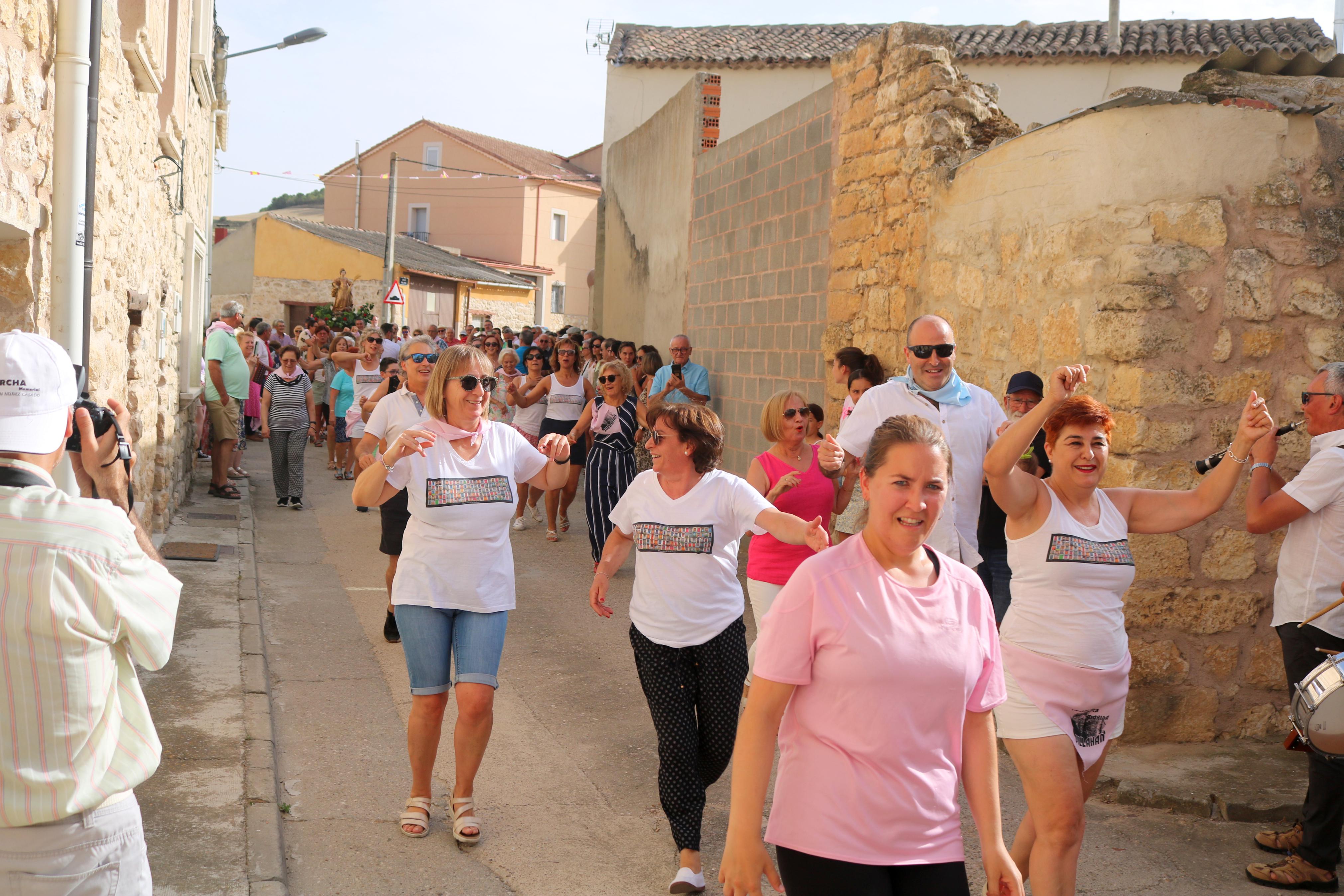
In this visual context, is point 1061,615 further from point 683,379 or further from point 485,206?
point 485,206

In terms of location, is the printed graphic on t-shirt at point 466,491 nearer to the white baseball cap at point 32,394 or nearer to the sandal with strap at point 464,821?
the sandal with strap at point 464,821

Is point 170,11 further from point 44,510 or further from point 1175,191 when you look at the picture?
point 44,510

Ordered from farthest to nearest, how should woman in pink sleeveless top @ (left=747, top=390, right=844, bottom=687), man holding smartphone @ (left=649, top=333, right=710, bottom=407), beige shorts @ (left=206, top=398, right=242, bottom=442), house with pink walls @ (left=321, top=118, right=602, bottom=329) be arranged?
house with pink walls @ (left=321, top=118, right=602, bottom=329)
beige shorts @ (left=206, top=398, right=242, bottom=442)
man holding smartphone @ (left=649, top=333, right=710, bottom=407)
woman in pink sleeveless top @ (left=747, top=390, right=844, bottom=687)

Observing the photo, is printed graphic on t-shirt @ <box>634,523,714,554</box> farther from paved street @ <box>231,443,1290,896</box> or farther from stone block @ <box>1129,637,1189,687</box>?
stone block @ <box>1129,637,1189,687</box>

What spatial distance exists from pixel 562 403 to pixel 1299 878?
26.1 ft

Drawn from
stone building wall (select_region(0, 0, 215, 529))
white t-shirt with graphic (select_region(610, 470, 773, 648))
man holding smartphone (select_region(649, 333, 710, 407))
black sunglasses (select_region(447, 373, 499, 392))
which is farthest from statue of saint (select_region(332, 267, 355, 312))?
white t-shirt with graphic (select_region(610, 470, 773, 648))

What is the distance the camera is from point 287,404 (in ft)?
40.2

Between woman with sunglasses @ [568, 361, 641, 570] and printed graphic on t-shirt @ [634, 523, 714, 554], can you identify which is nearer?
printed graphic on t-shirt @ [634, 523, 714, 554]

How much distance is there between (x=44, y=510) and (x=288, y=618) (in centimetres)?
578

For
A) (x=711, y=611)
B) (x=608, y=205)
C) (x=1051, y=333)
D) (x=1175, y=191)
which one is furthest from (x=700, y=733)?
(x=608, y=205)

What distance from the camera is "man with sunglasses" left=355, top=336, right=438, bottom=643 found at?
241 inches

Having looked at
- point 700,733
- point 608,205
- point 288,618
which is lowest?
point 288,618

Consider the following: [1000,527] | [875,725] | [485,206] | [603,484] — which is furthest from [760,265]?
[485,206]

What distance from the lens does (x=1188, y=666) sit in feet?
18.2
